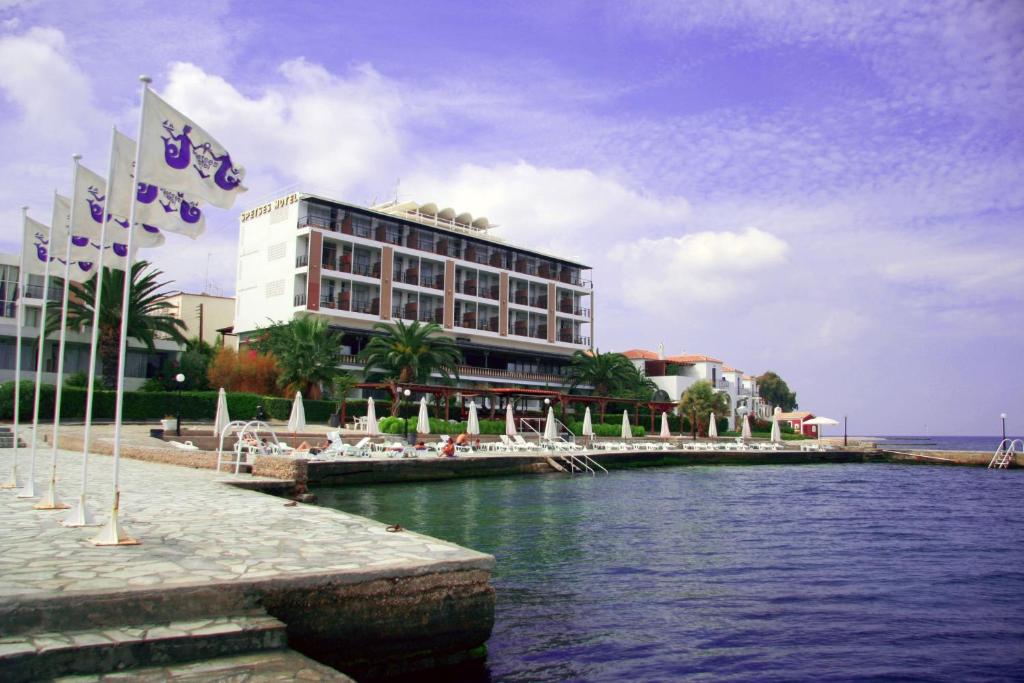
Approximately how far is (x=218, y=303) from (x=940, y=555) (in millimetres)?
61546

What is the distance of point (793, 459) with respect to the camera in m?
53.9

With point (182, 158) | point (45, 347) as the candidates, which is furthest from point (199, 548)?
point (45, 347)

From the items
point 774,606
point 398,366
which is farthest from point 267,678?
point 398,366

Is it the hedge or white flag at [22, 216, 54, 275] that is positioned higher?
white flag at [22, 216, 54, 275]

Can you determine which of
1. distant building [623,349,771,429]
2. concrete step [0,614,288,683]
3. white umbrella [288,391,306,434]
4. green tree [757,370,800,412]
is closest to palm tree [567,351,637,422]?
distant building [623,349,771,429]

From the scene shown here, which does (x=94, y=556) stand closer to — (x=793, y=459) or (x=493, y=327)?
(x=793, y=459)

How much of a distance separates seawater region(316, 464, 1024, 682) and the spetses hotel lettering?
36.0 meters

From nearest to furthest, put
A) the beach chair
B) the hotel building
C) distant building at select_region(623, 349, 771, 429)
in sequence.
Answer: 1. the beach chair
2. the hotel building
3. distant building at select_region(623, 349, 771, 429)

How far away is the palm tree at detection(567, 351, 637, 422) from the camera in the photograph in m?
66.6

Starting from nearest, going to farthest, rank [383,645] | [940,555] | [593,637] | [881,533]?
[383,645], [593,637], [940,555], [881,533]

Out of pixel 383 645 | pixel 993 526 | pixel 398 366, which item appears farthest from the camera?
pixel 398 366

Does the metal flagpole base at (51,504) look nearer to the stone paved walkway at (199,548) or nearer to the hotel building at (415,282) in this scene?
the stone paved walkway at (199,548)

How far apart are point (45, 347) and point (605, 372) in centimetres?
4099

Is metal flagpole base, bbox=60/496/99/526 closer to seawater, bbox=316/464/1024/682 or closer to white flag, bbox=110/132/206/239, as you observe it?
white flag, bbox=110/132/206/239
